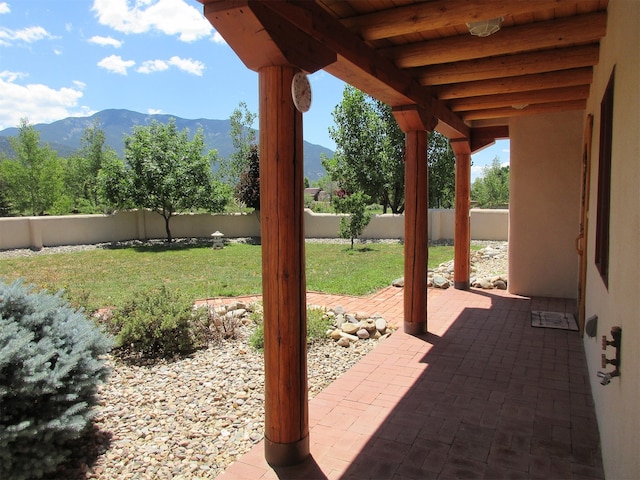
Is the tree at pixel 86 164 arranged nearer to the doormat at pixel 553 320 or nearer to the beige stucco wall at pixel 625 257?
the doormat at pixel 553 320

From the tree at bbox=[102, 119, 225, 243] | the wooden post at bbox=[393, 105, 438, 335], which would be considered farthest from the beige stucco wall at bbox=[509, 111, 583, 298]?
the tree at bbox=[102, 119, 225, 243]

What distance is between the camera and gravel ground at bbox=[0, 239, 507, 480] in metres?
2.73

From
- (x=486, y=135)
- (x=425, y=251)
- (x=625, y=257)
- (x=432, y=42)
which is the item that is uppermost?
(x=432, y=42)

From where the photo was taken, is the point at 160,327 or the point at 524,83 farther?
the point at 524,83

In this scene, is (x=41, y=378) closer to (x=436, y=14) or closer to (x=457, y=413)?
(x=457, y=413)

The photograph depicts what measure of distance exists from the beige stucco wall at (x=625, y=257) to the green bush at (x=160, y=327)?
382 cm

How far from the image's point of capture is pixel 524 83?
476 centimetres

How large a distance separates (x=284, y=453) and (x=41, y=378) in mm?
1460

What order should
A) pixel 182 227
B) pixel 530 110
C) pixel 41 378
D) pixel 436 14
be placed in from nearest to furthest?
pixel 41 378 → pixel 436 14 → pixel 530 110 → pixel 182 227

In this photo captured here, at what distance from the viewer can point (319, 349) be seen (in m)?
4.84

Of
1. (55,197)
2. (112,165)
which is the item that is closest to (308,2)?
(112,165)

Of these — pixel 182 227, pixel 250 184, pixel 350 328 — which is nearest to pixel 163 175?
pixel 182 227

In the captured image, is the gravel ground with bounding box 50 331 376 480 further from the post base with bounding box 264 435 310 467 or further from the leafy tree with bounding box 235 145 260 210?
the leafy tree with bounding box 235 145 260 210

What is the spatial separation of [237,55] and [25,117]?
1271 inches
